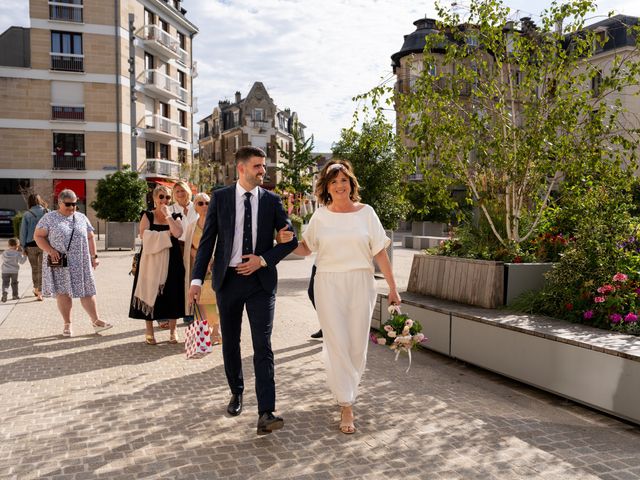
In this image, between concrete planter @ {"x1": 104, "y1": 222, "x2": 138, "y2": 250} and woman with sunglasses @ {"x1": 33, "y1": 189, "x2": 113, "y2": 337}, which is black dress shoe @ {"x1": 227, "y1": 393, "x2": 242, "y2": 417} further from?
concrete planter @ {"x1": 104, "y1": 222, "x2": 138, "y2": 250}

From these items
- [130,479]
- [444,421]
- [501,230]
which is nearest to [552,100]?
[501,230]

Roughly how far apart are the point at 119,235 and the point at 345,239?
64.8 ft

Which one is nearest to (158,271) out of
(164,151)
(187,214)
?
(187,214)

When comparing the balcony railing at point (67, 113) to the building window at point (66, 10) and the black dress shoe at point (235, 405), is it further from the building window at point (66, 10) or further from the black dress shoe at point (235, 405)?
the black dress shoe at point (235, 405)

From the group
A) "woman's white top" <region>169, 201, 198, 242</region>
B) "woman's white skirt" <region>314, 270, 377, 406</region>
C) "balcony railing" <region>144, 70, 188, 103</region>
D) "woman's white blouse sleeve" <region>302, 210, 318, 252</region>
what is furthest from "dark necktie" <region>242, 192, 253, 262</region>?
"balcony railing" <region>144, 70, 188, 103</region>

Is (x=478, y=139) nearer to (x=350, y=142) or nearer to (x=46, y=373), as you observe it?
(x=46, y=373)

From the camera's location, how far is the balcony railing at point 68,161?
3584 centimetres

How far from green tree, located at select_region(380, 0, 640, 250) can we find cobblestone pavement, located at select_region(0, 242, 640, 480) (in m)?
2.61

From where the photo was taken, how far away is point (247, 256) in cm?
412

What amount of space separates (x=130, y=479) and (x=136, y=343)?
389 cm

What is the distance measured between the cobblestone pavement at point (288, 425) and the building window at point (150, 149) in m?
35.5

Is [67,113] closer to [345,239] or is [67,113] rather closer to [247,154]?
[247,154]

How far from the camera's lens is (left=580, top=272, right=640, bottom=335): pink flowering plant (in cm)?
502

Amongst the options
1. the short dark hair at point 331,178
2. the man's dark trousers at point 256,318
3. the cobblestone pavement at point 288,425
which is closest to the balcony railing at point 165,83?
the cobblestone pavement at point 288,425
